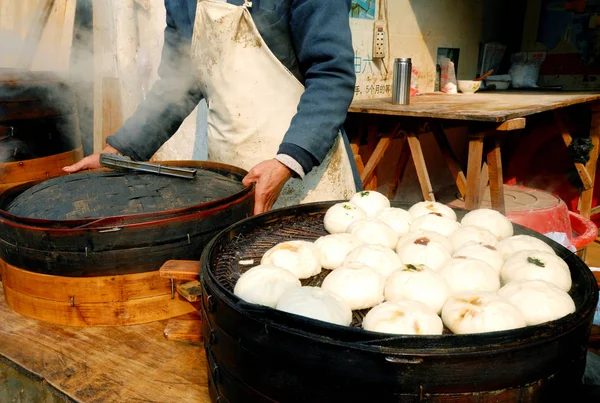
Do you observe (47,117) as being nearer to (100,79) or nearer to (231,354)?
(100,79)

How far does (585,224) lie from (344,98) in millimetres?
3349

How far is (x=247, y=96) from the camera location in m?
2.71

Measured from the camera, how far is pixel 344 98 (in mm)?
2510

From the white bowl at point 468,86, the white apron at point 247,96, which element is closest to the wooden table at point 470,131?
the white bowl at point 468,86

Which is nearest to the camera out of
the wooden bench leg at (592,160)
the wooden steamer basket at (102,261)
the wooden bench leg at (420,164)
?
the wooden steamer basket at (102,261)

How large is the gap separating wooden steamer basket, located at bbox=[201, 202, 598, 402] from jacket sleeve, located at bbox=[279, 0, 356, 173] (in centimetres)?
127

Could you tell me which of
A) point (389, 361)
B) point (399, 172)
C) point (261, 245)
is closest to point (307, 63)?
point (261, 245)

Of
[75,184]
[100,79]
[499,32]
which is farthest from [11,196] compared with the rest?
[499,32]

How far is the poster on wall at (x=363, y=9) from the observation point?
500cm

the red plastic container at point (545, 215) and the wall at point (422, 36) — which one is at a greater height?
the wall at point (422, 36)

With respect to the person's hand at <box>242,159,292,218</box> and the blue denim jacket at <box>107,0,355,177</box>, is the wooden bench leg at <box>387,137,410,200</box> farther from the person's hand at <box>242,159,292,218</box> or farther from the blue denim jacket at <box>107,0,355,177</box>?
the person's hand at <box>242,159,292,218</box>

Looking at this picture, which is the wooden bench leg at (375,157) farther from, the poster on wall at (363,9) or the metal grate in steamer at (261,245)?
the metal grate in steamer at (261,245)

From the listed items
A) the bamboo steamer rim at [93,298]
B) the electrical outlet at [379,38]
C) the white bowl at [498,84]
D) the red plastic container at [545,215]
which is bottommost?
the red plastic container at [545,215]

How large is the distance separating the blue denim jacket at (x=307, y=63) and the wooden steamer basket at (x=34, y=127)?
0.88 m
